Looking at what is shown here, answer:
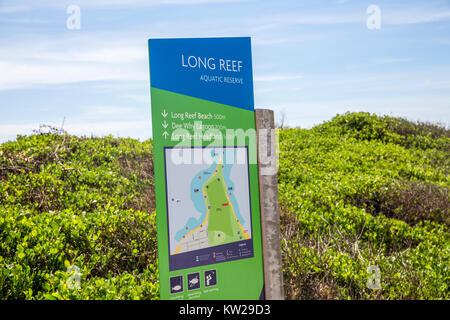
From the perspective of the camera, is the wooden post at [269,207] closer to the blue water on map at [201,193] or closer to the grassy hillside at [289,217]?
the blue water on map at [201,193]

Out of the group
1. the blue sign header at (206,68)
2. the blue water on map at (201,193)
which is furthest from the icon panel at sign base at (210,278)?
the blue sign header at (206,68)

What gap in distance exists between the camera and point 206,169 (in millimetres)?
3529

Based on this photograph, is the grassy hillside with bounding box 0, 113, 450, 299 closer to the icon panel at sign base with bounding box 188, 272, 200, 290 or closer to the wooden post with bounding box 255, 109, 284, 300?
the wooden post with bounding box 255, 109, 284, 300

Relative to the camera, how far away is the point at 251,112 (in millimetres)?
3818

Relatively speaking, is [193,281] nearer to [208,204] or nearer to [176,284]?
[176,284]

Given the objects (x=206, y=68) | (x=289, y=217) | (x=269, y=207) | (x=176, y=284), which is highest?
(x=206, y=68)

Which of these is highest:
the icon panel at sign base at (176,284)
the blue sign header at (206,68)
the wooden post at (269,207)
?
the blue sign header at (206,68)

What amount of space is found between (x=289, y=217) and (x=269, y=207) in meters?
3.21

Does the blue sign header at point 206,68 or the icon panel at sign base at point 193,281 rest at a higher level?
the blue sign header at point 206,68

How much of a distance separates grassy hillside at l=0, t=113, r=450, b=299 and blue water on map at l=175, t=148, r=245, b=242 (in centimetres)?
117

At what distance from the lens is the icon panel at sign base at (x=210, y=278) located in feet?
11.2

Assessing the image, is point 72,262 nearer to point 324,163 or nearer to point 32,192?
point 32,192

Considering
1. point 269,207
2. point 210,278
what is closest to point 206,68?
point 269,207
